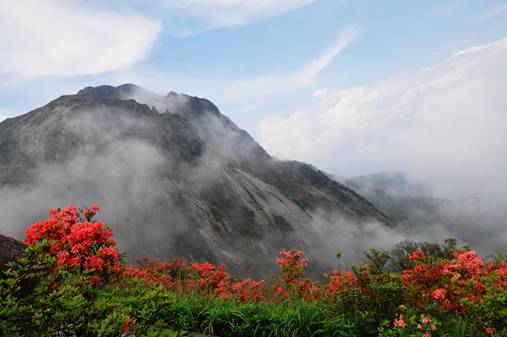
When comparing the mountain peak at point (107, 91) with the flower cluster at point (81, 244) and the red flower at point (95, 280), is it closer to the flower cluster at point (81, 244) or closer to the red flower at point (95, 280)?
the flower cluster at point (81, 244)

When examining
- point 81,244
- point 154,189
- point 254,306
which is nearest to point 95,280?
point 81,244

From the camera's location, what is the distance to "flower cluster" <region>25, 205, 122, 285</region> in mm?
6992

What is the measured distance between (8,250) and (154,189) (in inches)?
1773

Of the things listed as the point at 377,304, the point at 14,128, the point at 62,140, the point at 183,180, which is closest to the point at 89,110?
the point at 62,140

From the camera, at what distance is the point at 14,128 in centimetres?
6569

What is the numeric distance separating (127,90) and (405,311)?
111m

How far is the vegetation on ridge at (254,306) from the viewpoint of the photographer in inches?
152

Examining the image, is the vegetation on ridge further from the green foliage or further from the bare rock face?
the bare rock face

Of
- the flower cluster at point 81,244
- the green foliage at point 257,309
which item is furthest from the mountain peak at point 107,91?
the green foliage at point 257,309

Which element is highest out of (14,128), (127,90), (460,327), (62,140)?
(127,90)

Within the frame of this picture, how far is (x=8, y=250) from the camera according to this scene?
264 inches

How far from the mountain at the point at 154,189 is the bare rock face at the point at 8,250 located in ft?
93.3

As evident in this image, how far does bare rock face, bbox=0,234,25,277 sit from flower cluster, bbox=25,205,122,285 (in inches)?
9.8

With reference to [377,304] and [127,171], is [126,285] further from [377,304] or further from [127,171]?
[127,171]
